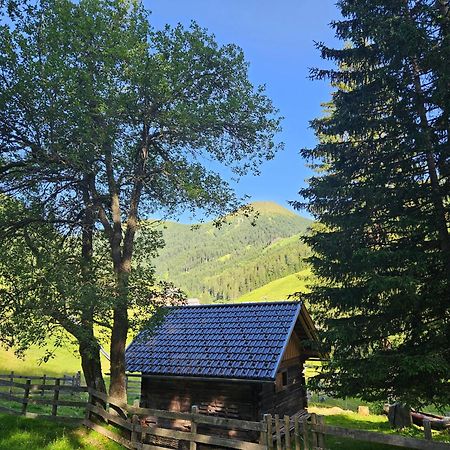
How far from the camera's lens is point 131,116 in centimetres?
1392

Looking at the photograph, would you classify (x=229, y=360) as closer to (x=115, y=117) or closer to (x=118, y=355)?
(x=118, y=355)

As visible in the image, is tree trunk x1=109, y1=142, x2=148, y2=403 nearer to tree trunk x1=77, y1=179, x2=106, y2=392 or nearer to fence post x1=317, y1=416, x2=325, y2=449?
tree trunk x1=77, y1=179, x2=106, y2=392

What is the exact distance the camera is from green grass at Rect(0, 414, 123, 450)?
1159 centimetres

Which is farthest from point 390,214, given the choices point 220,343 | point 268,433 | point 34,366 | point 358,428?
point 34,366

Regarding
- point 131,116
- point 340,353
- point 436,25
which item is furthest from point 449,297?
point 131,116

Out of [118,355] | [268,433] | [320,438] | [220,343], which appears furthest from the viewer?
[220,343]

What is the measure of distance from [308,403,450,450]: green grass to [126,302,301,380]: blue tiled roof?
3952 millimetres

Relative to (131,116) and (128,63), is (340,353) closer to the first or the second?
(131,116)

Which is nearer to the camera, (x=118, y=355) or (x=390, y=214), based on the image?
(x=390, y=214)

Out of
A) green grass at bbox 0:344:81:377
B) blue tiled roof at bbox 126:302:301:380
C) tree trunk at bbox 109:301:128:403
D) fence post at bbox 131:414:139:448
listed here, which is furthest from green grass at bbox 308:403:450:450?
green grass at bbox 0:344:81:377

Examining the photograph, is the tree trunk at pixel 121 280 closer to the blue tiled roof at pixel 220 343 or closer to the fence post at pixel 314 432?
the blue tiled roof at pixel 220 343

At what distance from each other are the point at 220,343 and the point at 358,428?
8853mm

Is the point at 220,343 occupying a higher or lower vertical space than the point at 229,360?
higher

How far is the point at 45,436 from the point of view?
40.4 feet
